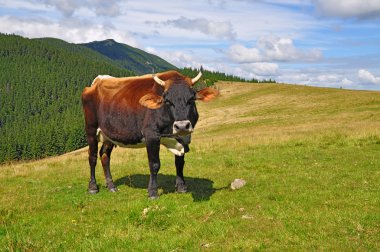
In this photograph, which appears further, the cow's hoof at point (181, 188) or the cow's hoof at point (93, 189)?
the cow's hoof at point (93, 189)

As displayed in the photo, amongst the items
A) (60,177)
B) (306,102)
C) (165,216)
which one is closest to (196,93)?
(165,216)

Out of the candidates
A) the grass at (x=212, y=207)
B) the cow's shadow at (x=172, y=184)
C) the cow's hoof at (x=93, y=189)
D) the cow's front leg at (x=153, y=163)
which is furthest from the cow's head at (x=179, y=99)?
the cow's hoof at (x=93, y=189)

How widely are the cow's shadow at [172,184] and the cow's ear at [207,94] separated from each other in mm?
2887

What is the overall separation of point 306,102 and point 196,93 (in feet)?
201

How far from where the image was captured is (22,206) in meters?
11.1

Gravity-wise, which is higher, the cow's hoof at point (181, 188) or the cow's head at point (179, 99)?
the cow's head at point (179, 99)

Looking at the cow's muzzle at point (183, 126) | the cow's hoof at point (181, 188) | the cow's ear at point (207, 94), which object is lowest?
the cow's hoof at point (181, 188)

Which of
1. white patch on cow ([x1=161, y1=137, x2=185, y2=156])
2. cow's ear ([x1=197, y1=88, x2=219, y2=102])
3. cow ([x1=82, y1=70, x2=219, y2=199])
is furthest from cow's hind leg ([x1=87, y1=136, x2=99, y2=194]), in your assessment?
cow's ear ([x1=197, y1=88, x2=219, y2=102])

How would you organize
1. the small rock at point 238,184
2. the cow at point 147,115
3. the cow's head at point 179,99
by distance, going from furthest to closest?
the small rock at point 238,184 < the cow at point 147,115 < the cow's head at point 179,99

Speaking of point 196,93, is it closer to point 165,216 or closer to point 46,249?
point 165,216

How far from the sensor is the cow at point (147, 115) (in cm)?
1026

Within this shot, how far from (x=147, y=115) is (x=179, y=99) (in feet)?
5.59

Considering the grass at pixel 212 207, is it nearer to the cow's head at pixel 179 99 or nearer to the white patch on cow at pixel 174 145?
the white patch on cow at pixel 174 145

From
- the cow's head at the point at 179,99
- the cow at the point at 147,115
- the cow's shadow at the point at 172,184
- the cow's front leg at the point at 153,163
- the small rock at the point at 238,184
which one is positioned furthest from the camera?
the small rock at the point at 238,184
